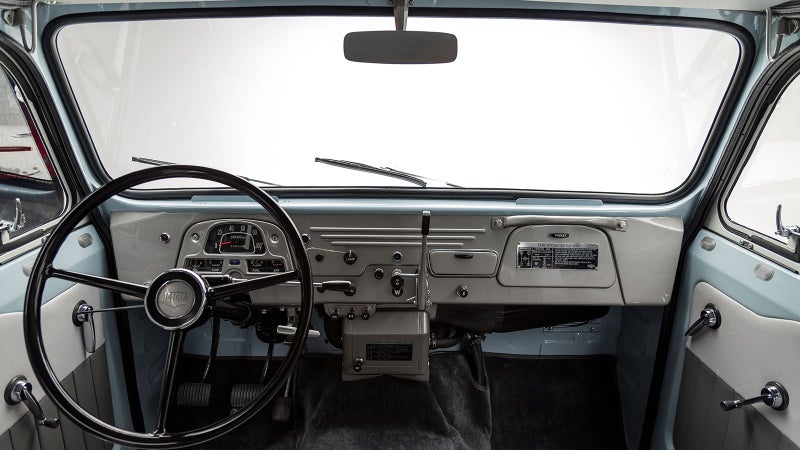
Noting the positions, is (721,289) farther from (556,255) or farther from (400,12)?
(400,12)

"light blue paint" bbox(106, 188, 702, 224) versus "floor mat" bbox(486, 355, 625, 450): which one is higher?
"light blue paint" bbox(106, 188, 702, 224)

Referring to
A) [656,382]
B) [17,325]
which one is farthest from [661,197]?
[17,325]

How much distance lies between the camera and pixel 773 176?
2.02 metres

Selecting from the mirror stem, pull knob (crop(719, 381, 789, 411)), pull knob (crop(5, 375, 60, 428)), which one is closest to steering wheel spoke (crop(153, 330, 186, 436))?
pull knob (crop(5, 375, 60, 428))

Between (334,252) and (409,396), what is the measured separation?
0.84 metres

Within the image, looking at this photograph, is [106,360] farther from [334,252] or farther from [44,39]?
[44,39]

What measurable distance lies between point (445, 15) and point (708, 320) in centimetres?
156

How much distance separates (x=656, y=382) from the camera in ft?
8.23

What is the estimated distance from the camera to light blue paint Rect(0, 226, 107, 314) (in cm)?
174

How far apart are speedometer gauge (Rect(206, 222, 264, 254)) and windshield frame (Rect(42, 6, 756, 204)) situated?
241 mm

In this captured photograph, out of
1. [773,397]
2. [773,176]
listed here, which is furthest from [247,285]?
[773,176]

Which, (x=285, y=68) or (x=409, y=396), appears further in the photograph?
(x=409, y=396)

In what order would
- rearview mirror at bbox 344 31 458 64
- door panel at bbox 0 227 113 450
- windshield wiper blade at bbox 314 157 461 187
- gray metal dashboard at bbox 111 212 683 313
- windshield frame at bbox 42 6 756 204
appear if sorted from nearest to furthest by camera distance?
1. door panel at bbox 0 227 113 450
2. rearview mirror at bbox 344 31 458 64
3. windshield frame at bbox 42 6 756 204
4. gray metal dashboard at bbox 111 212 683 313
5. windshield wiper blade at bbox 314 157 461 187

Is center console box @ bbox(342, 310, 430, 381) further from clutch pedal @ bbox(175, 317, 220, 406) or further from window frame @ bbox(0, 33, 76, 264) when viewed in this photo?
window frame @ bbox(0, 33, 76, 264)
